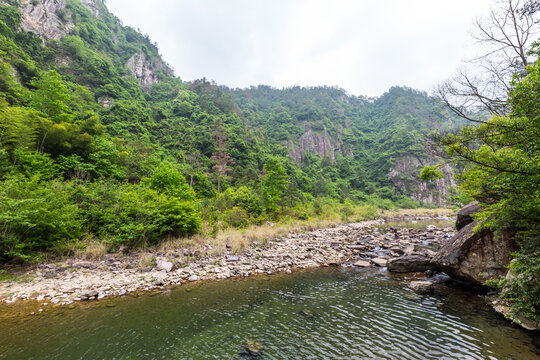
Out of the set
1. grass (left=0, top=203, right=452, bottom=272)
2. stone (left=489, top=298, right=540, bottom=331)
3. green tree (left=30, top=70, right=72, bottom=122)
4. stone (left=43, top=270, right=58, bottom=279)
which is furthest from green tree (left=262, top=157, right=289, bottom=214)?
green tree (left=30, top=70, right=72, bottom=122)

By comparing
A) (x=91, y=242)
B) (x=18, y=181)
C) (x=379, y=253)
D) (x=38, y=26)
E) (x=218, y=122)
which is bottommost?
(x=379, y=253)

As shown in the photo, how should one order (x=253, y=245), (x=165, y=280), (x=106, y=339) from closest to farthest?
(x=106, y=339)
(x=165, y=280)
(x=253, y=245)

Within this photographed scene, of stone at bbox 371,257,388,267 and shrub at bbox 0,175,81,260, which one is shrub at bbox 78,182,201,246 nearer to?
shrub at bbox 0,175,81,260

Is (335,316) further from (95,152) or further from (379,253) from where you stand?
(95,152)

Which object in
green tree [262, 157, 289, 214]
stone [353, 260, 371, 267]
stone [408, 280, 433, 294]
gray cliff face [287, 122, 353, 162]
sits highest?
gray cliff face [287, 122, 353, 162]

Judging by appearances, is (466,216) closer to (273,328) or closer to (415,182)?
(273,328)

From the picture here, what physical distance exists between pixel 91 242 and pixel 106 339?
7.17 metres

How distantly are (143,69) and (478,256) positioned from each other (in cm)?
10316

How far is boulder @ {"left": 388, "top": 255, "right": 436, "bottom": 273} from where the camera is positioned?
35.3 feet

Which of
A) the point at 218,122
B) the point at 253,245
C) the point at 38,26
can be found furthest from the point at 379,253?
the point at 38,26

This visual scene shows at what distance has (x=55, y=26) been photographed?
52719mm

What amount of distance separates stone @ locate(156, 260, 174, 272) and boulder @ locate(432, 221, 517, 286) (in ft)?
40.2

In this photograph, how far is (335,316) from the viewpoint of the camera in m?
6.72

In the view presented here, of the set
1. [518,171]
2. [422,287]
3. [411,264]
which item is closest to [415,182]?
[411,264]
